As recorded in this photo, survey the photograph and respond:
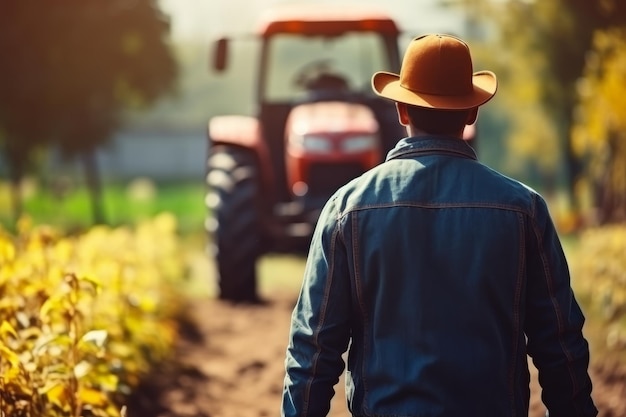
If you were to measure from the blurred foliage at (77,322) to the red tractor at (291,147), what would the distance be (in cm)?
115

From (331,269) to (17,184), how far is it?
75.8 ft

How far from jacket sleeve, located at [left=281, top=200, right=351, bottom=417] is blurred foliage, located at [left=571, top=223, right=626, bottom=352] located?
15.7 ft

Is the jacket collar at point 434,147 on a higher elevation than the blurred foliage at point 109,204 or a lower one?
higher

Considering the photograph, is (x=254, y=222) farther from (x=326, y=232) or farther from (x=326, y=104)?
(x=326, y=232)

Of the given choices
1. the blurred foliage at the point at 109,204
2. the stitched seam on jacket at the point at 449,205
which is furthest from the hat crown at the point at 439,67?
the blurred foliage at the point at 109,204

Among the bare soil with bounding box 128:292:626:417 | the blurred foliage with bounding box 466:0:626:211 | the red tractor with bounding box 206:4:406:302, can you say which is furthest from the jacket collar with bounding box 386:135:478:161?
the blurred foliage with bounding box 466:0:626:211

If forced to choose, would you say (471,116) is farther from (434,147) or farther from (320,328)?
(320,328)

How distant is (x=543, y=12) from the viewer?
26.0 metres

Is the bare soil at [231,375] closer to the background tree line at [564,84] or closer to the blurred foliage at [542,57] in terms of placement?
the background tree line at [564,84]

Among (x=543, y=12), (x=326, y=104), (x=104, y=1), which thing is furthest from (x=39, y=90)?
(x=326, y=104)

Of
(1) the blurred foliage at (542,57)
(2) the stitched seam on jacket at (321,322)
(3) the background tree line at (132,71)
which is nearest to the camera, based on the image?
(2) the stitched seam on jacket at (321,322)

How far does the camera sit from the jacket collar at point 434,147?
10.6 ft

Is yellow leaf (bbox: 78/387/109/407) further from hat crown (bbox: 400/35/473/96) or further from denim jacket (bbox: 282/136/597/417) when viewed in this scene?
hat crown (bbox: 400/35/473/96)

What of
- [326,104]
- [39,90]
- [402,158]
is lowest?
[39,90]
